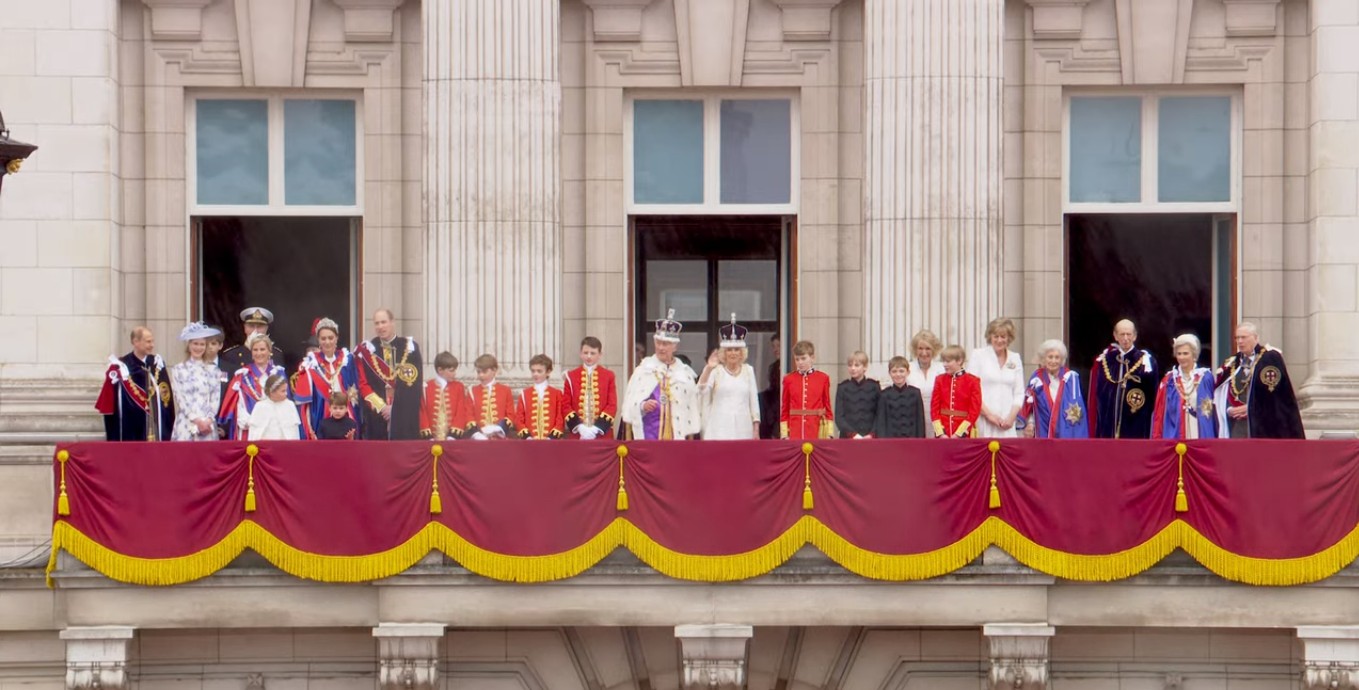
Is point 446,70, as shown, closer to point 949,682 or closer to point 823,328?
point 823,328

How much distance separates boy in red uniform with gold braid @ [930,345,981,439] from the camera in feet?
93.6

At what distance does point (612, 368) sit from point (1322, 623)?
912 centimetres

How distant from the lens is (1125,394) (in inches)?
1155

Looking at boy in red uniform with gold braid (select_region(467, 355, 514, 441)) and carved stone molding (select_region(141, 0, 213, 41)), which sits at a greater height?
carved stone molding (select_region(141, 0, 213, 41))

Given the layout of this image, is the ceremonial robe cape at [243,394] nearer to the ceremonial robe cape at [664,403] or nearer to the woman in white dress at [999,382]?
the ceremonial robe cape at [664,403]

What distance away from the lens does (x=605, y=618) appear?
27.8 metres

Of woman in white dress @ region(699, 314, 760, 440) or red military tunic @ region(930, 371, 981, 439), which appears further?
woman in white dress @ region(699, 314, 760, 440)

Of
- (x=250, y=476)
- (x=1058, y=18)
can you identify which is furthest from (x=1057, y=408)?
(x=250, y=476)

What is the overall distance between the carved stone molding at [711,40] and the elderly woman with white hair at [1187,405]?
6.72 m

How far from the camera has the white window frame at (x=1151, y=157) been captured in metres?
32.6

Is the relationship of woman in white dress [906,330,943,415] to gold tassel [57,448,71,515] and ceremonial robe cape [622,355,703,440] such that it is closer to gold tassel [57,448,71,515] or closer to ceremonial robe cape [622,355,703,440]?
ceremonial robe cape [622,355,703,440]

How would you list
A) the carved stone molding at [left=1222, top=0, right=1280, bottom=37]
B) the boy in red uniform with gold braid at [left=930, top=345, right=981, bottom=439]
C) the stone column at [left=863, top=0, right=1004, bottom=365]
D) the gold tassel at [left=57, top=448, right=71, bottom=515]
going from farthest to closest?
the carved stone molding at [left=1222, top=0, right=1280, bottom=37] < the stone column at [left=863, top=0, right=1004, bottom=365] < the boy in red uniform with gold braid at [left=930, top=345, right=981, bottom=439] < the gold tassel at [left=57, top=448, right=71, bottom=515]

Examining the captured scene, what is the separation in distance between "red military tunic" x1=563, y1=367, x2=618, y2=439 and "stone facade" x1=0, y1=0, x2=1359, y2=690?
188 cm

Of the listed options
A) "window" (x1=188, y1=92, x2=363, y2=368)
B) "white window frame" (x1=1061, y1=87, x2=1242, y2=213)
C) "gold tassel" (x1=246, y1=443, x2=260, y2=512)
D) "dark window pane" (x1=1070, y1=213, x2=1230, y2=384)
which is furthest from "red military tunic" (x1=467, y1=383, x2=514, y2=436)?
"white window frame" (x1=1061, y1=87, x2=1242, y2=213)
